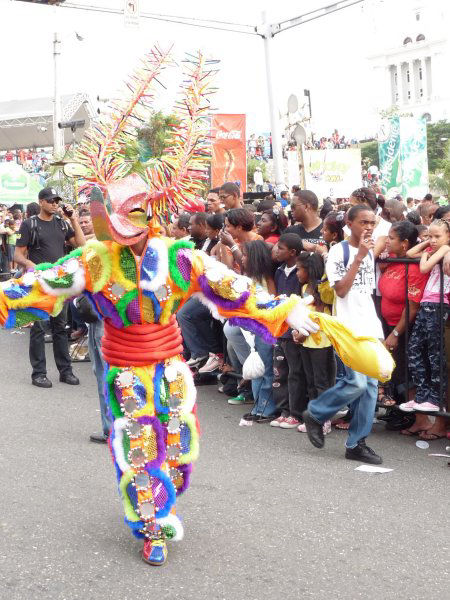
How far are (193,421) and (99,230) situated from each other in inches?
41.2

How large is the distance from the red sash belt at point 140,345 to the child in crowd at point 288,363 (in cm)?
255

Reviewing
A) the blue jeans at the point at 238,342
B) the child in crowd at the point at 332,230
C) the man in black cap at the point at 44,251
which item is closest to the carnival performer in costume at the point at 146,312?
the child in crowd at the point at 332,230

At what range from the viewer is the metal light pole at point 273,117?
17578 mm

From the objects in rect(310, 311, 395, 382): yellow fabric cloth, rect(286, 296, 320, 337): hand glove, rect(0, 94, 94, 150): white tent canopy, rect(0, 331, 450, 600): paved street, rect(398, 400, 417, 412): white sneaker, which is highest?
rect(0, 94, 94, 150): white tent canopy

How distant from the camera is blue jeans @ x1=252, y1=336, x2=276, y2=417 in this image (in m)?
6.95

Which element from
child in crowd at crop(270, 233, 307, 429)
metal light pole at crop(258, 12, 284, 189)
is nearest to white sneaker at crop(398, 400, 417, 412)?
child in crowd at crop(270, 233, 307, 429)

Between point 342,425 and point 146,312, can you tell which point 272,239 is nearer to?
point 342,425

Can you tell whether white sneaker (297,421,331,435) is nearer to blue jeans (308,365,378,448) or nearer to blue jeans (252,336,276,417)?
blue jeans (252,336,276,417)

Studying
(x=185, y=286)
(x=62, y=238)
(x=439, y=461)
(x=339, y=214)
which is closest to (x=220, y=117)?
(x=62, y=238)

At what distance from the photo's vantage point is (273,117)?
18359mm

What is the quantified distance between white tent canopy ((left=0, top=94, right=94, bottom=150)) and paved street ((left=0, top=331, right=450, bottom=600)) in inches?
1072

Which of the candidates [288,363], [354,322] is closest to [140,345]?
[354,322]

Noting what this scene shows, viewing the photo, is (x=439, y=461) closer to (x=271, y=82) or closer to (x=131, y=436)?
(x=131, y=436)

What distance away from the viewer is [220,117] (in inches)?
573
